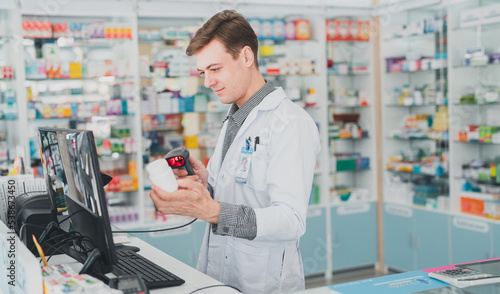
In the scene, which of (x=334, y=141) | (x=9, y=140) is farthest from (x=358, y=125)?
(x=9, y=140)

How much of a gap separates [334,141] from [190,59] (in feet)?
6.48

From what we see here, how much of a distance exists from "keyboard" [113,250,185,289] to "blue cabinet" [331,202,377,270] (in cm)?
397

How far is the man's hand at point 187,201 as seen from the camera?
1771 millimetres

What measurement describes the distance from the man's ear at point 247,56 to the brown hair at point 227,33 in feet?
0.05

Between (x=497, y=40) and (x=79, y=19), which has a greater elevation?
(x=79, y=19)

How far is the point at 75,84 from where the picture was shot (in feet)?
17.2

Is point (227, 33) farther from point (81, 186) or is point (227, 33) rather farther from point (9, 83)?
point (9, 83)

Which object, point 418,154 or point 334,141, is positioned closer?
point 418,154

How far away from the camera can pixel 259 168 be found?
7.20ft

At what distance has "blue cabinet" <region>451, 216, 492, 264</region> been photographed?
16.4 feet

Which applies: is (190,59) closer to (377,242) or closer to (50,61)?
(50,61)

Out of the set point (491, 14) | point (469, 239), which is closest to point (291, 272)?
point (469, 239)

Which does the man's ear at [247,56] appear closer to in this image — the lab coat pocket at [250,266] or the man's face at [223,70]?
the man's face at [223,70]

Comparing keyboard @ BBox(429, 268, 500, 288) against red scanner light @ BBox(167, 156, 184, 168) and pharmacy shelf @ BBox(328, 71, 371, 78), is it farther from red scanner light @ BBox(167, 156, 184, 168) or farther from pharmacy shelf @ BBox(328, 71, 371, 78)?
pharmacy shelf @ BBox(328, 71, 371, 78)
